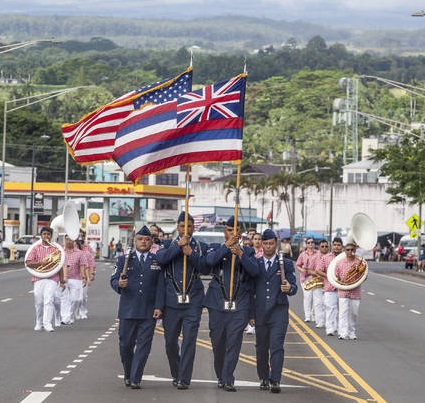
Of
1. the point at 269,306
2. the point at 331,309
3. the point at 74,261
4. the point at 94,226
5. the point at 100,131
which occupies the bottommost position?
the point at 94,226

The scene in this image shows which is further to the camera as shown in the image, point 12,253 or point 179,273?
point 12,253

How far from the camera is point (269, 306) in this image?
17.1 m

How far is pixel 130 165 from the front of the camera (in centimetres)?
1867

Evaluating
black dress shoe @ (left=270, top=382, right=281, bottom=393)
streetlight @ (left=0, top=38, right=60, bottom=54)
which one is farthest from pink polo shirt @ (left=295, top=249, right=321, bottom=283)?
streetlight @ (left=0, top=38, right=60, bottom=54)

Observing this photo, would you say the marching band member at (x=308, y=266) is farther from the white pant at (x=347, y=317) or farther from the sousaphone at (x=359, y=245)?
the white pant at (x=347, y=317)

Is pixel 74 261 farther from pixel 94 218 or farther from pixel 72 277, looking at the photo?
pixel 94 218

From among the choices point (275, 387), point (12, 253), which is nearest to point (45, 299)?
point (275, 387)

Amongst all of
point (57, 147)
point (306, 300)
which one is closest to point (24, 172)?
point (57, 147)

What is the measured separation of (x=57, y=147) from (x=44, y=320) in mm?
119712

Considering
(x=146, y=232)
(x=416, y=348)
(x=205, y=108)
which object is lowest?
(x=416, y=348)

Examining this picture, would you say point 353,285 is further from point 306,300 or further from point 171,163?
point 171,163

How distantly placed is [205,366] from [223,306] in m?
3.22

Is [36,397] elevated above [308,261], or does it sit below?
below

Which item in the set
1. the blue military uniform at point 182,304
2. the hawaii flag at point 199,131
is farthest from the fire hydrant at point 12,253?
the blue military uniform at point 182,304
